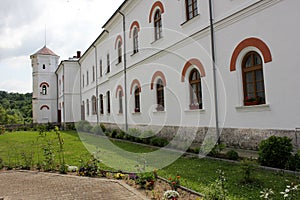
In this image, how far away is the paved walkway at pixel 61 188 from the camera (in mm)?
4918

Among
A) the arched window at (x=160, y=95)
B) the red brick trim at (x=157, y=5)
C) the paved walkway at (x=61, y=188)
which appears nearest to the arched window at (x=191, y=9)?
the red brick trim at (x=157, y=5)

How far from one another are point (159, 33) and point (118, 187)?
374 inches

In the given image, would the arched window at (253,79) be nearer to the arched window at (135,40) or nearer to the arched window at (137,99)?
the arched window at (137,99)

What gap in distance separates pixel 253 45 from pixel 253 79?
1067mm

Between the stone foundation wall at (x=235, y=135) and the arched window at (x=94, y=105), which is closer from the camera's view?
the stone foundation wall at (x=235, y=135)

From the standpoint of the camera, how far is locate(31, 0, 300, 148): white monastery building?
23.2 feet

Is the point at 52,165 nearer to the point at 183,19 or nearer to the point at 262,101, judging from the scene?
the point at 262,101

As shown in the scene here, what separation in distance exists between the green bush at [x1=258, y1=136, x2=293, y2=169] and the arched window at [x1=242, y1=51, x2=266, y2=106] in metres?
1.85

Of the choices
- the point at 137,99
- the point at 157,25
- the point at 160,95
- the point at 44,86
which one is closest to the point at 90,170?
the point at 160,95

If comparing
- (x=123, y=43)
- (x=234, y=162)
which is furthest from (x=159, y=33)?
(x=234, y=162)

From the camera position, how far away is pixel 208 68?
31.7 feet

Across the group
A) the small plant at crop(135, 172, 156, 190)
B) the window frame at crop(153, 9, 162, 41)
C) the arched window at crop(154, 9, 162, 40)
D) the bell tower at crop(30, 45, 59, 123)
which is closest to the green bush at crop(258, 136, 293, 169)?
the small plant at crop(135, 172, 156, 190)

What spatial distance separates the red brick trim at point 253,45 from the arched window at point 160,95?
16.6 feet

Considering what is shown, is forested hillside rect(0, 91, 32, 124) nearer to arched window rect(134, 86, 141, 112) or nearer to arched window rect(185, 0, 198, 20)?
arched window rect(134, 86, 141, 112)
